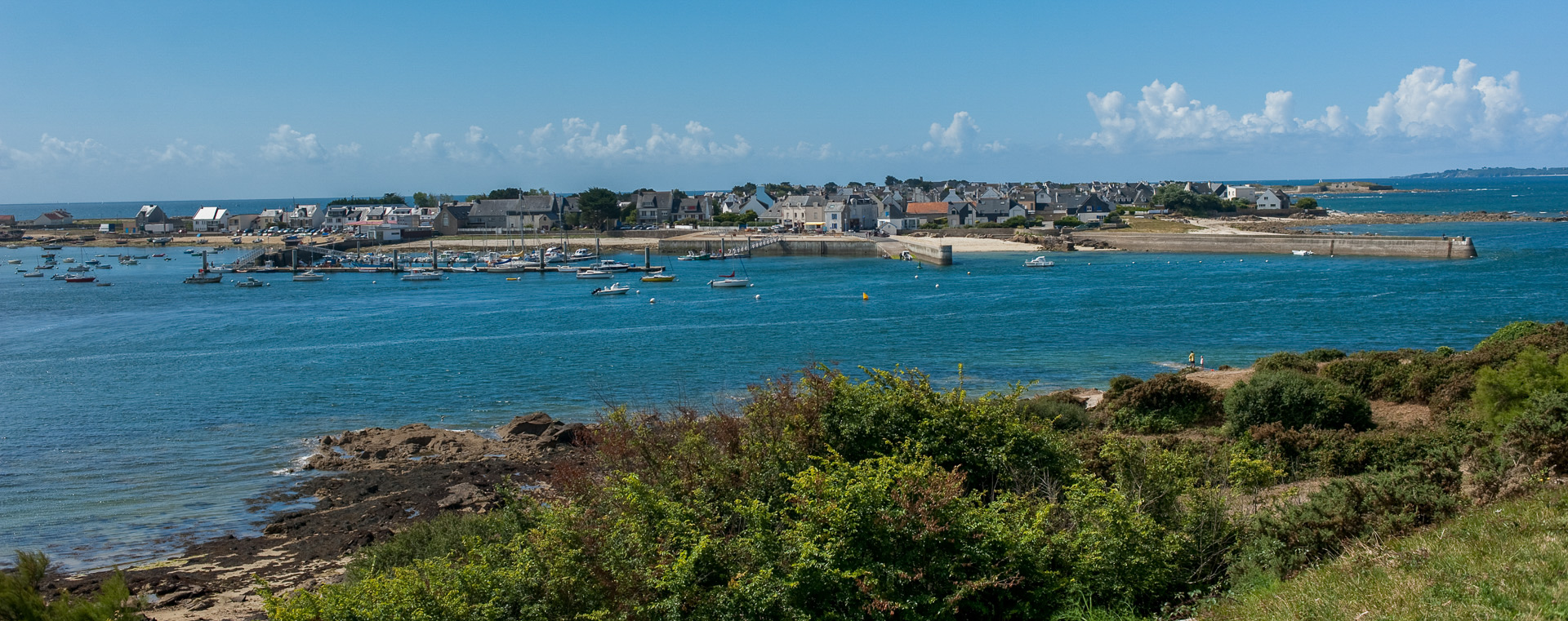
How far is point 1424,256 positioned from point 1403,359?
2477 inches

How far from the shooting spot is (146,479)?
2216 centimetres

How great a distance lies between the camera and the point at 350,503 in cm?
1981

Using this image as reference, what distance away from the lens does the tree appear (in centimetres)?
12638

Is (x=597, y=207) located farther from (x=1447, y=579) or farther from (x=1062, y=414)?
(x=1447, y=579)

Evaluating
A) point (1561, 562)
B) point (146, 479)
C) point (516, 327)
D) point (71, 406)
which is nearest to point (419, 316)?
point (516, 327)

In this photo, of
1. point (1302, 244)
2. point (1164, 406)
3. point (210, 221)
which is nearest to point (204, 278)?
point (210, 221)

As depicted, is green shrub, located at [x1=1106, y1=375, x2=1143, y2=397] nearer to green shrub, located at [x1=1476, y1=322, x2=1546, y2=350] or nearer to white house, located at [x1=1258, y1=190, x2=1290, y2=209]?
green shrub, located at [x1=1476, y1=322, x2=1546, y2=350]

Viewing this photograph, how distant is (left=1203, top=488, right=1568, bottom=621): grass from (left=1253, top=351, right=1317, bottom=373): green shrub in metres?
15.9

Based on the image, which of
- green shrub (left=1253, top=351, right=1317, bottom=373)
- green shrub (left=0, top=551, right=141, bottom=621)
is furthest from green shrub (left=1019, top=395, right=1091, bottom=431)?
green shrub (left=0, top=551, right=141, bottom=621)

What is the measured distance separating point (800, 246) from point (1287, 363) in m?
78.9

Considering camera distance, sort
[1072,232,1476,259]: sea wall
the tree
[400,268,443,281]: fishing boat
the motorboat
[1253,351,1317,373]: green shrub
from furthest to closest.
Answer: the tree, [400,268,443,281]: fishing boat, [1072,232,1476,259]: sea wall, the motorboat, [1253,351,1317,373]: green shrub

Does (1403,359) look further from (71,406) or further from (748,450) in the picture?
(71,406)

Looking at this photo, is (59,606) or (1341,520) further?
(59,606)

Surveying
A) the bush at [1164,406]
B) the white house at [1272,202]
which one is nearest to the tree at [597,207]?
the white house at [1272,202]
